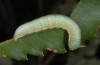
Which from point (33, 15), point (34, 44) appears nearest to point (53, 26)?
point (34, 44)

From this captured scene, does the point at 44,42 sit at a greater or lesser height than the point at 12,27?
greater

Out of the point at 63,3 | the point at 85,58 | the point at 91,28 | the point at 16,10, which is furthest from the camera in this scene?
the point at 16,10

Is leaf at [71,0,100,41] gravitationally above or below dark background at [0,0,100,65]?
above

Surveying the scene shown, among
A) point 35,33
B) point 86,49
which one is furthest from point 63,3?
point 35,33

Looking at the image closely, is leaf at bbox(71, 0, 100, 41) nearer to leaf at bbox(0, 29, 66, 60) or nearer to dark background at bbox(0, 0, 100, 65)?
leaf at bbox(0, 29, 66, 60)

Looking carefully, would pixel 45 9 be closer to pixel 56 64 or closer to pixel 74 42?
pixel 56 64

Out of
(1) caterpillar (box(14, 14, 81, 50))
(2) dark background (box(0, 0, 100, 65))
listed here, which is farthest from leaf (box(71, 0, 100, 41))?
(2) dark background (box(0, 0, 100, 65))

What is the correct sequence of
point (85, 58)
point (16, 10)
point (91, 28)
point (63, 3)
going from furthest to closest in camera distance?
point (16, 10)
point (63, 3)
point (85, 58)
point (91, 28)

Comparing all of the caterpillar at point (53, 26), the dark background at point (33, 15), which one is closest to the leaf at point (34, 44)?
the caterpillar at point (53, 26)
